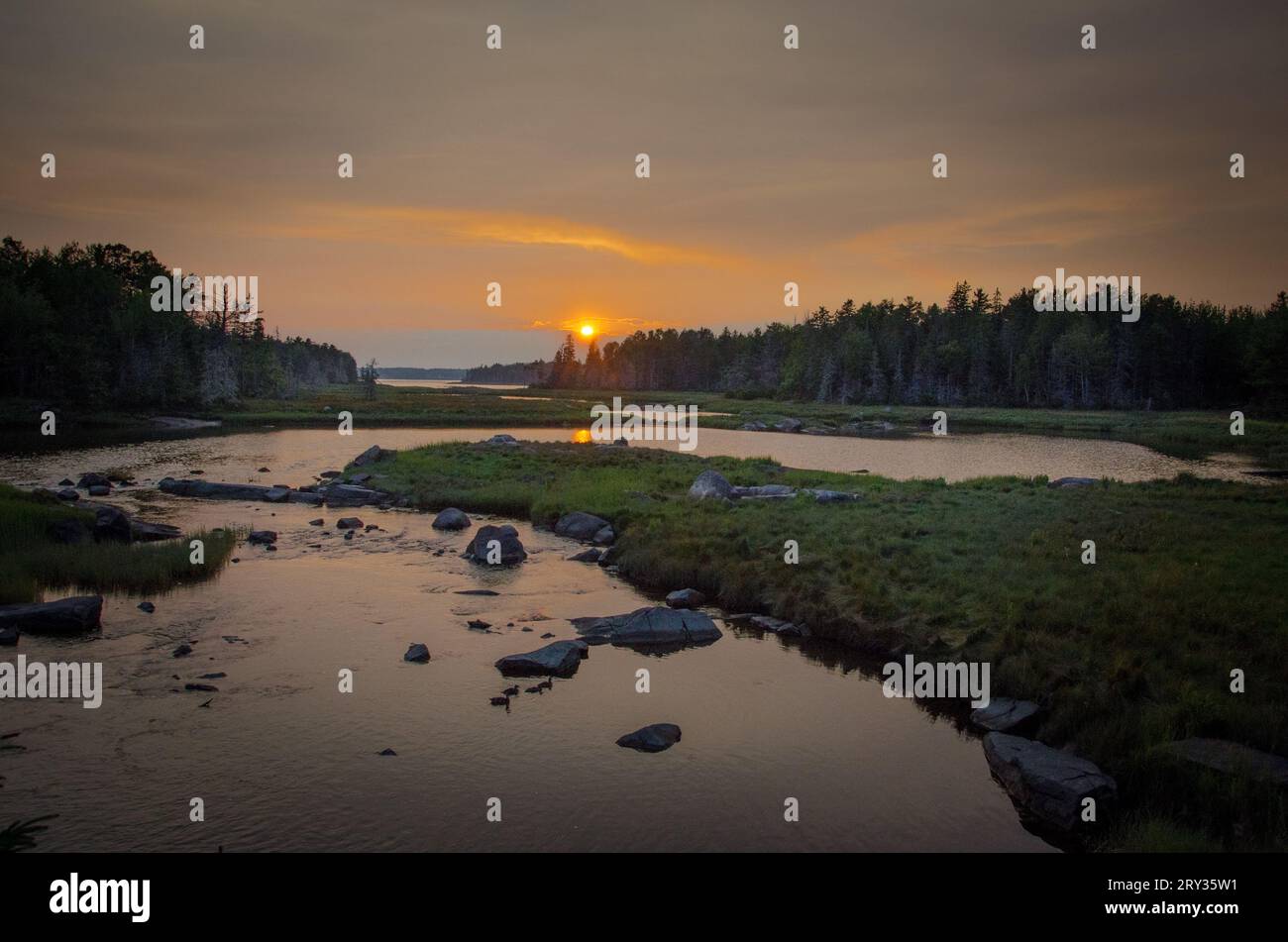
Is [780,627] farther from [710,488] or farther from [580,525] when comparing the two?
[710,488]

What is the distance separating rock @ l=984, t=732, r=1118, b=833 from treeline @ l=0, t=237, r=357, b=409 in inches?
4642

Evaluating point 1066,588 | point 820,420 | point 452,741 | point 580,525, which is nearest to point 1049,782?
point 1066,588

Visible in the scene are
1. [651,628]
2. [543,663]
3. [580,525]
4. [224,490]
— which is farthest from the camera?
[224,490]

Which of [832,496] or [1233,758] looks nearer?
[1233,758]

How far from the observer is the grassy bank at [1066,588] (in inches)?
527

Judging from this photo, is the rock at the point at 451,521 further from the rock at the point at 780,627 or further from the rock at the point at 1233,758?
the rock at the point at 1233,758

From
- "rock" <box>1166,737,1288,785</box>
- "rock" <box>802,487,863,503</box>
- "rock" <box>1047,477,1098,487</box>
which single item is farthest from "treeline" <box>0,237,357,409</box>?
"rock" <box>1166,737,1288,785</box>

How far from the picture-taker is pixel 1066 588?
20.6 metres

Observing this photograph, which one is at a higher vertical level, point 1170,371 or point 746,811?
point 1170,371

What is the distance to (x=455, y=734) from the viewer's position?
15.8 metres

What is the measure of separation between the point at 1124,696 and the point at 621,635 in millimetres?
11765

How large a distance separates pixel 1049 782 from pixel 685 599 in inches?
518
